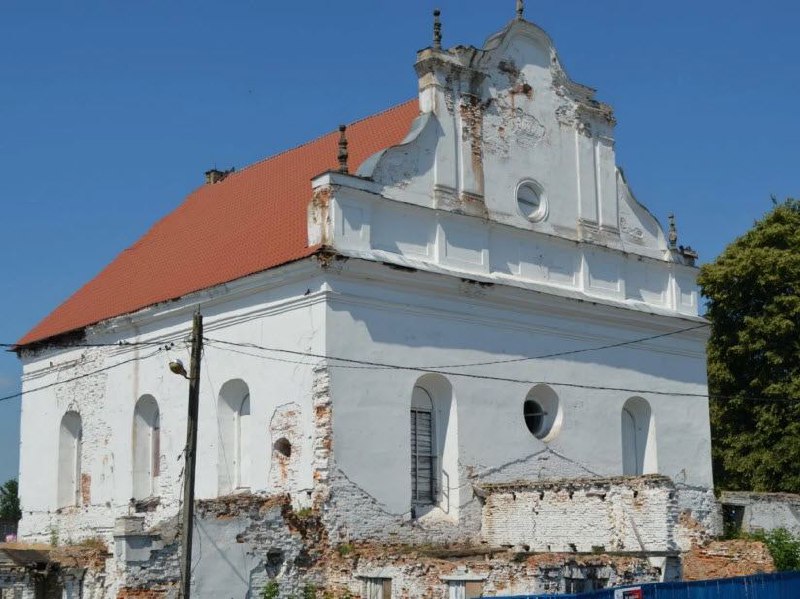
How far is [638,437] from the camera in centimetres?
2730

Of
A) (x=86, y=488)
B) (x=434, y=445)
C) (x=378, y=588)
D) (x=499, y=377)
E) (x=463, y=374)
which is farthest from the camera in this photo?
(x=86, y=488)

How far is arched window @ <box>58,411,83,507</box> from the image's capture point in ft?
94.2

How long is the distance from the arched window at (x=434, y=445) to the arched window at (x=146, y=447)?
629 cm

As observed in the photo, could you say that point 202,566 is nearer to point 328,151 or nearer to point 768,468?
point 328,151

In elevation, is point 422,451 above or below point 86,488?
above

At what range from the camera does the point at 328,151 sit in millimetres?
27500

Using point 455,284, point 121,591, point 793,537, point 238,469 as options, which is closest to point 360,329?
point 455,284

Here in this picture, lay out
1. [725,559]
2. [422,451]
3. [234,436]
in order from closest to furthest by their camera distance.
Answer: [725,559] < [422,451] < [234,436]

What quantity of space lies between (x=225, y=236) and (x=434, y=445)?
6988mm

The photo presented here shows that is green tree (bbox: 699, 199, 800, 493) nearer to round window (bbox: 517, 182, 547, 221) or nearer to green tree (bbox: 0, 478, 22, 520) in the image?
round window (bbox: 517, 182, 547, 221)

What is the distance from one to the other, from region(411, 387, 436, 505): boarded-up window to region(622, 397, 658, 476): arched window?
5.55m

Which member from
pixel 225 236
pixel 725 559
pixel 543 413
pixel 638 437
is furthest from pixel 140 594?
pixel 638 437

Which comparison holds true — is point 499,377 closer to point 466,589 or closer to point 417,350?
point 417,350

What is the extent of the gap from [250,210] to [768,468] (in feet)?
52.2
